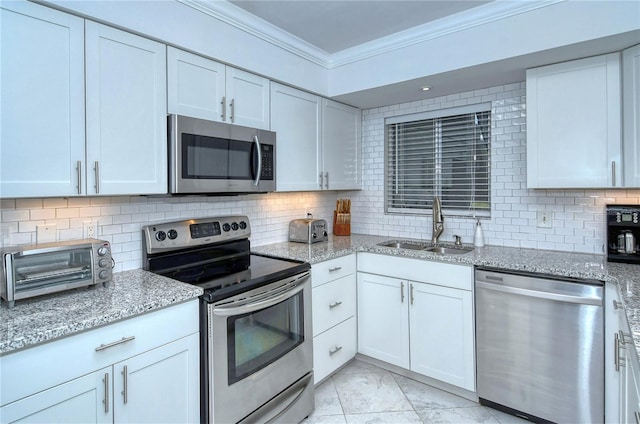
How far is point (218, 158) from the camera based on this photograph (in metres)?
2.11

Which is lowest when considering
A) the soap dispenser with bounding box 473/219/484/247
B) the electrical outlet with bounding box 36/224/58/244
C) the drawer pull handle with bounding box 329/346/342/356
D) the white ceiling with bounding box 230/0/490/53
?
the drawer pull handle with bounding box 329/346/342/356

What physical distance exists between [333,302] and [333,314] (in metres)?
0.09

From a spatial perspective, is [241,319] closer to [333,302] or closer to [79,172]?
[333,302]

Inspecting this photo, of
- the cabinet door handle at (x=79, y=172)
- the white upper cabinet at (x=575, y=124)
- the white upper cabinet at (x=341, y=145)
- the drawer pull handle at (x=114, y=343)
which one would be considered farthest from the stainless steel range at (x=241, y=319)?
the white upper cabinet at (x=575, y=124)

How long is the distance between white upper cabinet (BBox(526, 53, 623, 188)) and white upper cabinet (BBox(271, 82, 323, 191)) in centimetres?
153

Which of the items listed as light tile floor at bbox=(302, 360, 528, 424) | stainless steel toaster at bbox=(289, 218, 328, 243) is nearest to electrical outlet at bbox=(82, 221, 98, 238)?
stainless steel toaster at bbox=(289, 218, 328, 243)

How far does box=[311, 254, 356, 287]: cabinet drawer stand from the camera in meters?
2.41

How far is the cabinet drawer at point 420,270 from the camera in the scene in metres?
2.33

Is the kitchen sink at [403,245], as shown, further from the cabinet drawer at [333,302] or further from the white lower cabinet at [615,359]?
the white lower cabinet at [615,359]

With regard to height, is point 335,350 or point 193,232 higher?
point 193,232

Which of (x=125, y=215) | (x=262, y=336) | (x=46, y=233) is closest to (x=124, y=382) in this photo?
(x=262, y=336)

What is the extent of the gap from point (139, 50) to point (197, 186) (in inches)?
28.8

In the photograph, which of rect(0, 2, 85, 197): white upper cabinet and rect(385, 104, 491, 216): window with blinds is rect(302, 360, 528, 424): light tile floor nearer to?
rect(385, 104, 491, 216): window with blinds

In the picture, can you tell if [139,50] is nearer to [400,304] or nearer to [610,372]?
[400,304]
